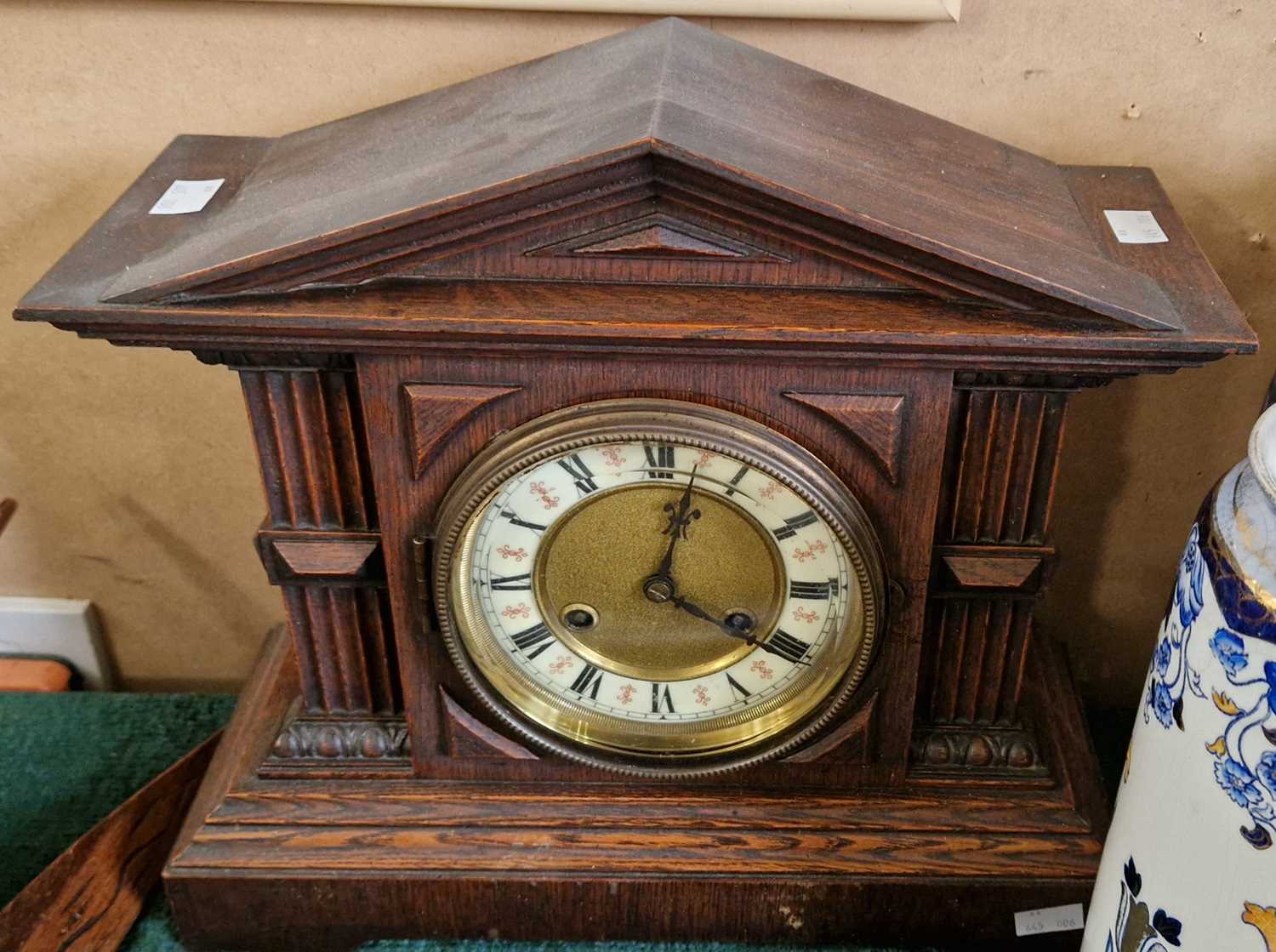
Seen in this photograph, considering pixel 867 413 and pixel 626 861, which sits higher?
pixel 867 413

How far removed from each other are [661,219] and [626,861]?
54cm

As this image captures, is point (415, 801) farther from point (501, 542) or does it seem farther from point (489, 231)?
point (489, 231)

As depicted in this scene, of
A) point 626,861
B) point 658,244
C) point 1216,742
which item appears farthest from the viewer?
point 626,861

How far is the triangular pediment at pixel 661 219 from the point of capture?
858 mm

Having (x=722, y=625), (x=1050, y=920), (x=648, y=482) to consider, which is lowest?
(x=1050, y=920)

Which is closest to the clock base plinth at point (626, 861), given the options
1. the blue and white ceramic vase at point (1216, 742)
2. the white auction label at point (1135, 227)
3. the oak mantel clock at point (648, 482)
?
the oak mantel clock at point (648, 482)

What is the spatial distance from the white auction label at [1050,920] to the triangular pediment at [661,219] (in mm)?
513

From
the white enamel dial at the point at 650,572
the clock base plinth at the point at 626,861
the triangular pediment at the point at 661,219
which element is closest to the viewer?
the triangular pediment at the point at 661,219

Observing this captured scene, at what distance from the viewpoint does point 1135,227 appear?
3.43 feet

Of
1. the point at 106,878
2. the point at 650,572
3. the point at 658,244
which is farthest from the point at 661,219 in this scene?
the point at 106,878

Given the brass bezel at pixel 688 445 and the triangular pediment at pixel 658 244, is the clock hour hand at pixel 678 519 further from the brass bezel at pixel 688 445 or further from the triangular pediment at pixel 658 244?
the triangular pediment at pixel 658 244

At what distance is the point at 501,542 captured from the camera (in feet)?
3.34

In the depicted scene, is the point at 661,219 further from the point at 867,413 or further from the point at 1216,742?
the point at 1216,742

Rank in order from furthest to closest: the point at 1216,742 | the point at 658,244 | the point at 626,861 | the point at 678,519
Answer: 1. the point at 626,861
2. the point at 678,519
3. the point at 658,244
4. the point at 1216,742
